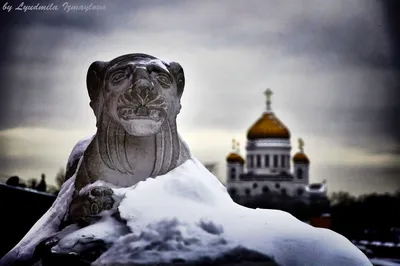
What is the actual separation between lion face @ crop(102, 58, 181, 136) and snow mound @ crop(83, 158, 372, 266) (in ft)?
0.87

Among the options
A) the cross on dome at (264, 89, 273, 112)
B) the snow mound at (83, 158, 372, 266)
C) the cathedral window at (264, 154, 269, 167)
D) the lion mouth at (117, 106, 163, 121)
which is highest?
the cathedral window at (264, 154, 269, 167)

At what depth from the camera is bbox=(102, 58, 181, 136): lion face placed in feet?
10.4

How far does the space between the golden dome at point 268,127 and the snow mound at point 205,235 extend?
25.6 feet

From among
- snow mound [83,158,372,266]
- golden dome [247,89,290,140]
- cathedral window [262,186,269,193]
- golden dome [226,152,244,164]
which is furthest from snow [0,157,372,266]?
cathedral window [262,186,269,193]

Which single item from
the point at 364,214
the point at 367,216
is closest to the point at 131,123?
the point at 367,216

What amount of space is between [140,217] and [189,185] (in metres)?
0.29

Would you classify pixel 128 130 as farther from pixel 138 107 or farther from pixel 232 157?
pixel 232 157

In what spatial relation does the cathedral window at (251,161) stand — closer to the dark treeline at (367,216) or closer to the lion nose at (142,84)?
the dark treeline at (367,216)

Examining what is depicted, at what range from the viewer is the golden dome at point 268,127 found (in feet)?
49.3

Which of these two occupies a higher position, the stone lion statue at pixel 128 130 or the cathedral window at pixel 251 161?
the cathedral window at pixel 251 161

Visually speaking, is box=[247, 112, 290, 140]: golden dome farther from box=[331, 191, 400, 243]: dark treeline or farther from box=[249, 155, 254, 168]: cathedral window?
box=[331, 191, 400, 243]: dark treeline

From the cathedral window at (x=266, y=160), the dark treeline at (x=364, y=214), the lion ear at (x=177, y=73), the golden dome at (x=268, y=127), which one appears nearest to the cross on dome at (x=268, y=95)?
the golden dome at (x=268, y=127)

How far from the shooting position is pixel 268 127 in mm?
21859

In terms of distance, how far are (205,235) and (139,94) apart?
642 millimetres
